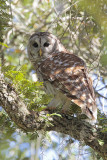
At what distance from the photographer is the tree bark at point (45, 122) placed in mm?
2383

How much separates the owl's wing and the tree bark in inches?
7.5

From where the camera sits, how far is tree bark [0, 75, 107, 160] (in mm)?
2383

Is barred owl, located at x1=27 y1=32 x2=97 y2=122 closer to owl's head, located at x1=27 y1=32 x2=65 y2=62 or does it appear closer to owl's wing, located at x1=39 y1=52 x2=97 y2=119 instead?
owl's wing, located at x1=39 y1=52 x2=97 y2=119

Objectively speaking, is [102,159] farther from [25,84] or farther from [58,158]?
[25,84]

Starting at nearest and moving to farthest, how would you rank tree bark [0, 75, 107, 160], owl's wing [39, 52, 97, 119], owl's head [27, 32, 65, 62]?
tree bark [0, 75, 107, 160] < owl's wing [39, 52, 97, 119] < owl's head [27, 32, 65, 62]

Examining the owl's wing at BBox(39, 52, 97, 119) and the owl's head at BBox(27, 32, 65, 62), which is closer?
the owl's wing at BBox(39, 52, 97, 119)

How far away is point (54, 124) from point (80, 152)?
0.43m

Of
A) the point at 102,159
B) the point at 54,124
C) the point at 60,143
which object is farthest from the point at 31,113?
the point at 102,159

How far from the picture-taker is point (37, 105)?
2545mm

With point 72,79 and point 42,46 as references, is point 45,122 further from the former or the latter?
point 42,46

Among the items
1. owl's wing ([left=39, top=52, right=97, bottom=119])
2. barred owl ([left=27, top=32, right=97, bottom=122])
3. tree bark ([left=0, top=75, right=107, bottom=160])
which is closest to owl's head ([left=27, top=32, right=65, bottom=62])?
barred owl ([left=27, top=32, right=97, bottom=122])

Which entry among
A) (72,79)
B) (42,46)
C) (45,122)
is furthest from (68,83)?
(42,46)

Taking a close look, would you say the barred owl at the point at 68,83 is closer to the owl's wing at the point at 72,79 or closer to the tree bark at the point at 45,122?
the owl's wing at the point at 72,79

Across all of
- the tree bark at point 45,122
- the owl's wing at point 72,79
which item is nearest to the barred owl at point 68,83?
the owl's wing at point 72,79
